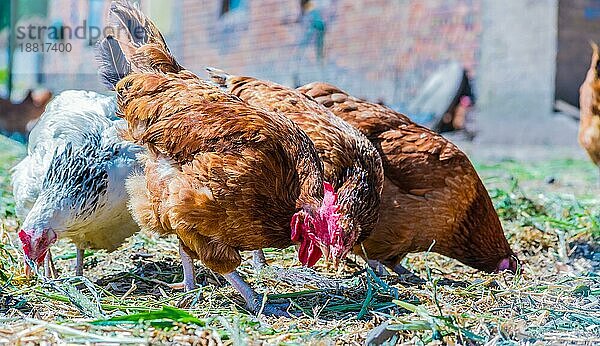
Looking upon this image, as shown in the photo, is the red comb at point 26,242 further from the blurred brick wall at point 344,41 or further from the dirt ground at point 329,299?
the blurred brick wall at point 344,41

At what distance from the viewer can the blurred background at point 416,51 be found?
8.43 meters

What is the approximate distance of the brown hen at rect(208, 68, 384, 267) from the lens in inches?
93.7

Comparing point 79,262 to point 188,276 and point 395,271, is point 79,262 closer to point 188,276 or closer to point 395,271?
point 188,276

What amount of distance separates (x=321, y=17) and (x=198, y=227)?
9.34 metres

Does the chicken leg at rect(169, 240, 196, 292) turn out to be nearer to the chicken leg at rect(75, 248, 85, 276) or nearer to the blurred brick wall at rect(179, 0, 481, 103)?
the chicken leg at rect(75, 248, 85, 276)

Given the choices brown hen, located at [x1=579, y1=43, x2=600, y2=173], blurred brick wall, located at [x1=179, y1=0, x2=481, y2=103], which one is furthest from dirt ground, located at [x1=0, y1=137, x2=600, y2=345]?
blurred brick wall, located at [x1=179, y1=0, x2=481, y2=103]

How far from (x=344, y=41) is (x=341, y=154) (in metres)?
8.65

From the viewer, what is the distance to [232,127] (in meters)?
2.48

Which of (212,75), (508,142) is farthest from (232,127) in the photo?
(508,142)

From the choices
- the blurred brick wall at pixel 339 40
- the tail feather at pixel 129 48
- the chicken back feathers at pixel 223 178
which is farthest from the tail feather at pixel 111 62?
the blurred brick wall at pixel 339 40

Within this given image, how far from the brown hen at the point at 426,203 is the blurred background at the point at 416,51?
449 cm

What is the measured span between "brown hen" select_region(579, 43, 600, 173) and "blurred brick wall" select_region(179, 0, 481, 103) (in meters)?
3.57

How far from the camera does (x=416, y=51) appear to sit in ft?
33.0

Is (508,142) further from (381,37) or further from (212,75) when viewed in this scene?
(212,75)
